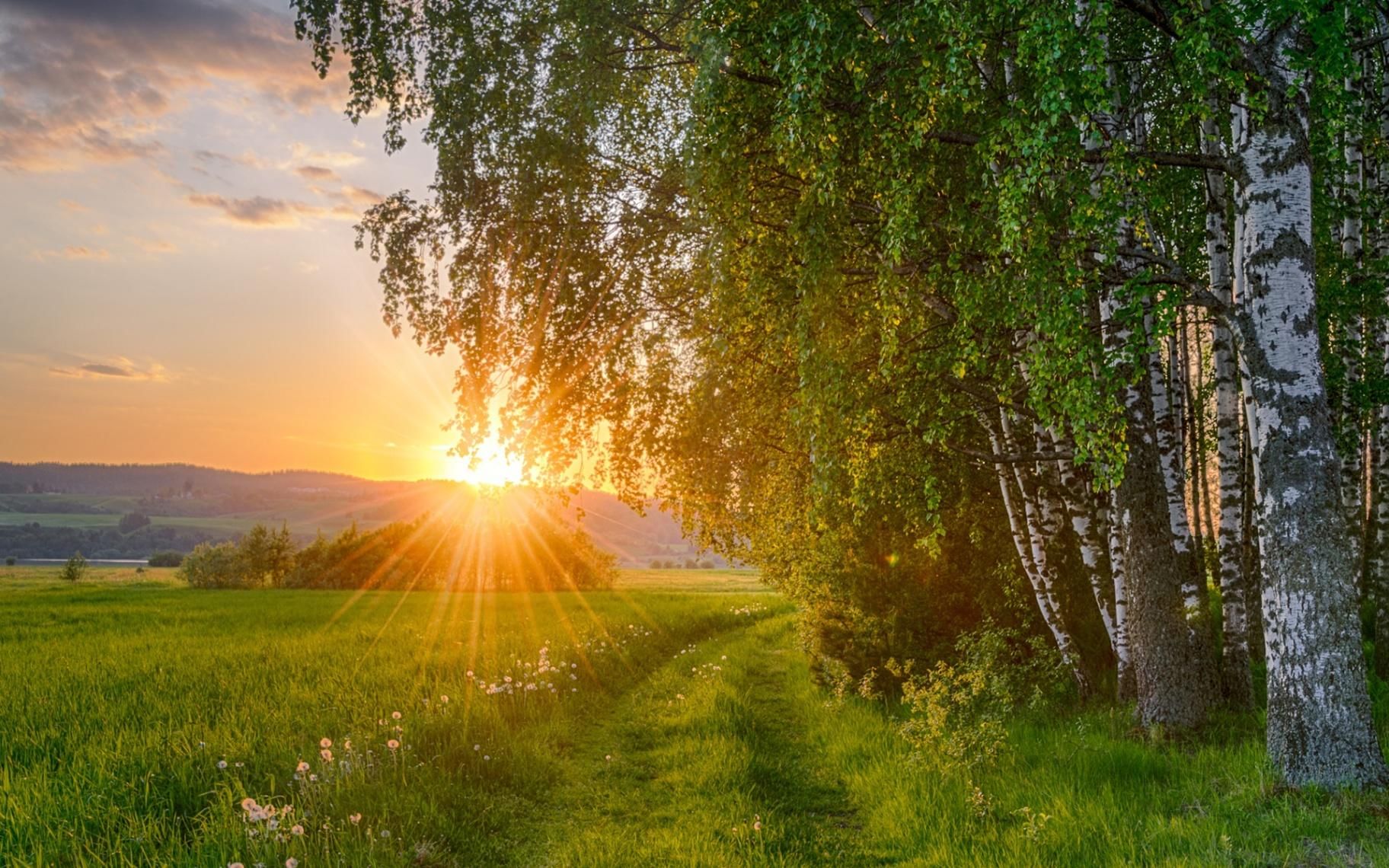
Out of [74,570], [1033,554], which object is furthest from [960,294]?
[74,570]

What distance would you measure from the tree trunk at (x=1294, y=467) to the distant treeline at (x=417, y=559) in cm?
4827

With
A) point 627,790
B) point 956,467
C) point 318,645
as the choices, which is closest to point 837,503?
point 956,467

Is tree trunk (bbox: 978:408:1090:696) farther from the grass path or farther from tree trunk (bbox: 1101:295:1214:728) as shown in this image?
the grass path

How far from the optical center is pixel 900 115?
6680 mm

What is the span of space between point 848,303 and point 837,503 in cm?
310

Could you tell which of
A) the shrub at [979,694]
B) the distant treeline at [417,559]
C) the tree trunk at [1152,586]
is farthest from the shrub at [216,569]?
the tree trunk at [1152,586]

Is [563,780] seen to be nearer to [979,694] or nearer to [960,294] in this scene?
[979,694]

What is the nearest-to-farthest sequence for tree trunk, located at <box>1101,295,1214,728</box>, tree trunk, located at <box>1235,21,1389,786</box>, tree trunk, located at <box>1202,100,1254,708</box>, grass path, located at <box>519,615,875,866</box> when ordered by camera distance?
1. tree trunk, located at <box>1235,21,1389,786</box>
2. grass path, located at <box>519,615,875,866</box>
3. tree trunk, located at <box>1101,295,1214,728</box>
4. tree trunk, located at <box>1202,100,1254,708</box>

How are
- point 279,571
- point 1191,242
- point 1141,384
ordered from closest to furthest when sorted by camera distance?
point 1141,384 < point 1191,242 < point 279,571

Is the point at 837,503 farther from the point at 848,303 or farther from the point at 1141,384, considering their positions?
the point at 1141,384

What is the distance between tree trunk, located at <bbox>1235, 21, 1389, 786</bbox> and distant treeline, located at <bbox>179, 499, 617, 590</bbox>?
1900 inches

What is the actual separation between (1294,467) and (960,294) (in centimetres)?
310

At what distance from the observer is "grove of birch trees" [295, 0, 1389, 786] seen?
19.8 feet

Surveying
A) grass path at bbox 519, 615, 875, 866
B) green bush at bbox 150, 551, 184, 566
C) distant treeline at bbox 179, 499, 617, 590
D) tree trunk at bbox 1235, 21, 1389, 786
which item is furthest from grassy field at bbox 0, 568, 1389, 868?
green bush at bbox 150, 551, 184, 566
